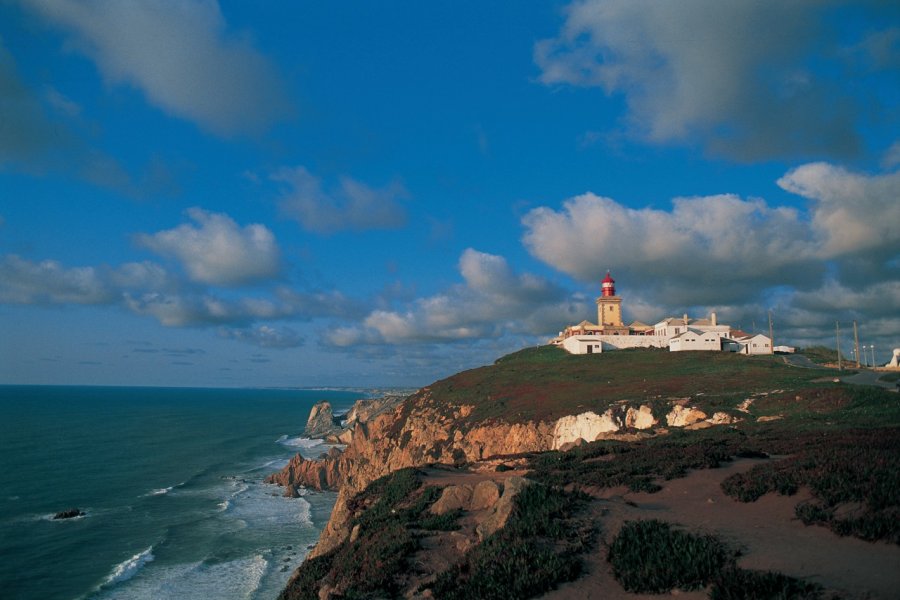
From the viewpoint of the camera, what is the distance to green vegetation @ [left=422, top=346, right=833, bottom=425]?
45375mm

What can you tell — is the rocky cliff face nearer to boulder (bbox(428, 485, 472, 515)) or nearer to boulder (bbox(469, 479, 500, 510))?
boulder (bbox(428, 485, 472, 515))

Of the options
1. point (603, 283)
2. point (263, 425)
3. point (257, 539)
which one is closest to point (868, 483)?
point (257, 539)

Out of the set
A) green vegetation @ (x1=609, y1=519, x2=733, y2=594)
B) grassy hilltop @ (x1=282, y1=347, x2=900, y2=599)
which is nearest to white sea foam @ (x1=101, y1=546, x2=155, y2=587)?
grassy hilltop @ (x1=282, y1=347, x2=900, y2=599)

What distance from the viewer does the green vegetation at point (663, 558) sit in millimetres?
9180

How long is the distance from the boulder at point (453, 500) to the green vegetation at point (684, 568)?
5.99 m

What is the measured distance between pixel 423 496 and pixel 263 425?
123m

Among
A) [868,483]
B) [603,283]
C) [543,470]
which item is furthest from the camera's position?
[603,283]

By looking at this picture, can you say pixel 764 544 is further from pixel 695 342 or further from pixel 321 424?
pixel 321 424

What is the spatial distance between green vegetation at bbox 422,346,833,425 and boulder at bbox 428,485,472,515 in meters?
28.8

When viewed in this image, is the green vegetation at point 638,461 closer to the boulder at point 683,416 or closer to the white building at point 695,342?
the boulder at point 683,416

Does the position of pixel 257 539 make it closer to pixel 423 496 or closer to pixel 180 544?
pixel 180 544

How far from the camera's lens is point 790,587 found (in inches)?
318

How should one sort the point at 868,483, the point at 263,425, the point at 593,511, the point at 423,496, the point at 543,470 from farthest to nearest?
the point at 263,425
the point at 543,470
the point at 423,496
the point at 593,511
the point at 868,483

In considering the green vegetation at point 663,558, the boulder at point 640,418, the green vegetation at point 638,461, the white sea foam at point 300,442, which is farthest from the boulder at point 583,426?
the white sea foam at point 300,442
